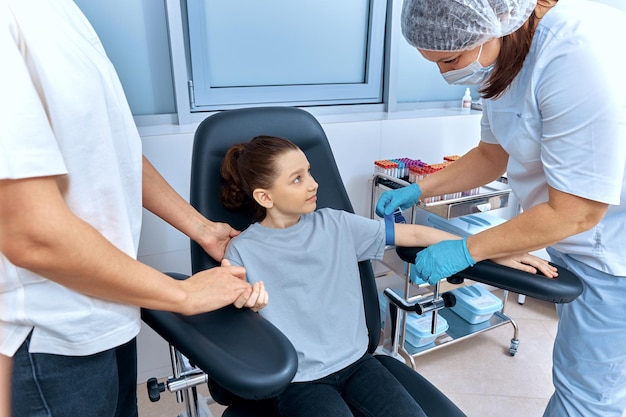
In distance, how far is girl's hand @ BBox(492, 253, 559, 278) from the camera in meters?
1.01

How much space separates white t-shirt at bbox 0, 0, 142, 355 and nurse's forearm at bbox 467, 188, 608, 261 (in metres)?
0.79

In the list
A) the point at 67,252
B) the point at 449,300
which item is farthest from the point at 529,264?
→ the point at 67,252

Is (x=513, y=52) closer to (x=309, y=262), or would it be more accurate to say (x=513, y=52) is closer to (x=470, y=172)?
(x=470, y=172)

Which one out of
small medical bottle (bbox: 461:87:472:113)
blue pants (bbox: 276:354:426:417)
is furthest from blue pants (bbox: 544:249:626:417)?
small medical bottle (bbox: 461:87:472:113)

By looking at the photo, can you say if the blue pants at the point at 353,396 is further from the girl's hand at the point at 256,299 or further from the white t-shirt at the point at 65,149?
the white t-shirt at the point at 65,149

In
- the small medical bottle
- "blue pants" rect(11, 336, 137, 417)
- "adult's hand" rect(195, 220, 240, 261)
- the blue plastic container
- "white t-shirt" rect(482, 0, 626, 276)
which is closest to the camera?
"blue pants" rect(11, 336, 137, 417)

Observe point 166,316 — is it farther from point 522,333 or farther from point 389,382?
point 522,333

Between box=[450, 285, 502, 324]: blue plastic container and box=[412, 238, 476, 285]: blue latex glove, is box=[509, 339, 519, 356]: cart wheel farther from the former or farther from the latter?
box=[412, 238, 476, 285]: blue latex glove

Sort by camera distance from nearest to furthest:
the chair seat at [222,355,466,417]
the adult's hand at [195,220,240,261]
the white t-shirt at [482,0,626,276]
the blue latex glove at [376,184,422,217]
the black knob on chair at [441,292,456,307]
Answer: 1. the white t-shirt at [482,0,626,276]
2. the chair seat at [222,355,466,417]
3. the adult's hand at [195,220,240,261]
4. the black knob on chair at [441,292,456,307]
5. the blue latex glove at [376,184,422,217]

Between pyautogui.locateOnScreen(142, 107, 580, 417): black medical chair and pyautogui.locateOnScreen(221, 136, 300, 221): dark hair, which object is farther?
pyautogui.locateOnScreen(221, 136, 300, 221): dark hair

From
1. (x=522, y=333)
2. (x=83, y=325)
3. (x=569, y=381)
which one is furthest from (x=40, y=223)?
(x=522, y=333)

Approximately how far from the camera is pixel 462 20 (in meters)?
0.94

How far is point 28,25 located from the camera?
0.54m

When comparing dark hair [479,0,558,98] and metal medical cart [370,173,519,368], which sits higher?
dark hair [479,0,558,98]
